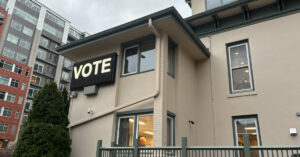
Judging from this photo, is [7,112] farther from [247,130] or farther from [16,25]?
[247,130]

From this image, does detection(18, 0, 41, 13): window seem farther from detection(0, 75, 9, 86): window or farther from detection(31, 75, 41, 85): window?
detection(0, 75, 9, 86): window

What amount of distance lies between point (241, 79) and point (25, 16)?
47.4m

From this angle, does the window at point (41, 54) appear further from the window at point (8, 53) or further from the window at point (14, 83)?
the window at point (14, 83)

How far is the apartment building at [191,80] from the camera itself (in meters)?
7.38

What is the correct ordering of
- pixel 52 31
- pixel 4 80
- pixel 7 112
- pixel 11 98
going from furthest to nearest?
pixel 52 31, pixel 11 98, pixel 4 80, pixel 7 112

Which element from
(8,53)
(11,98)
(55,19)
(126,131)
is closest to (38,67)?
(8,53)

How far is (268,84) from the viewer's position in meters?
8.06

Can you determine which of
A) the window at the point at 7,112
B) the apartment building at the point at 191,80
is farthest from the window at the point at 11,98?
the apartment building at the point at 191,80

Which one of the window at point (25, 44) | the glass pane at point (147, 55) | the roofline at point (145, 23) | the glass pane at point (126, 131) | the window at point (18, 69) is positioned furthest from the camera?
the window at point (25, 44)

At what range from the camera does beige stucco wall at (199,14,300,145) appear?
7.45 metres

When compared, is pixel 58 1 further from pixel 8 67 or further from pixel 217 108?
Result: pixel 217 108

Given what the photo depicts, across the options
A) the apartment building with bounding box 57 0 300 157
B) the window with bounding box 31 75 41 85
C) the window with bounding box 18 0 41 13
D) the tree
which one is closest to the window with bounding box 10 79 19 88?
the window with bounding box 31 75 41 85

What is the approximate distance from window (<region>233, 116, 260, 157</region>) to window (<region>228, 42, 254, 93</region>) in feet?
3.61

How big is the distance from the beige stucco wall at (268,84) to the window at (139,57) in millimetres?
2956
